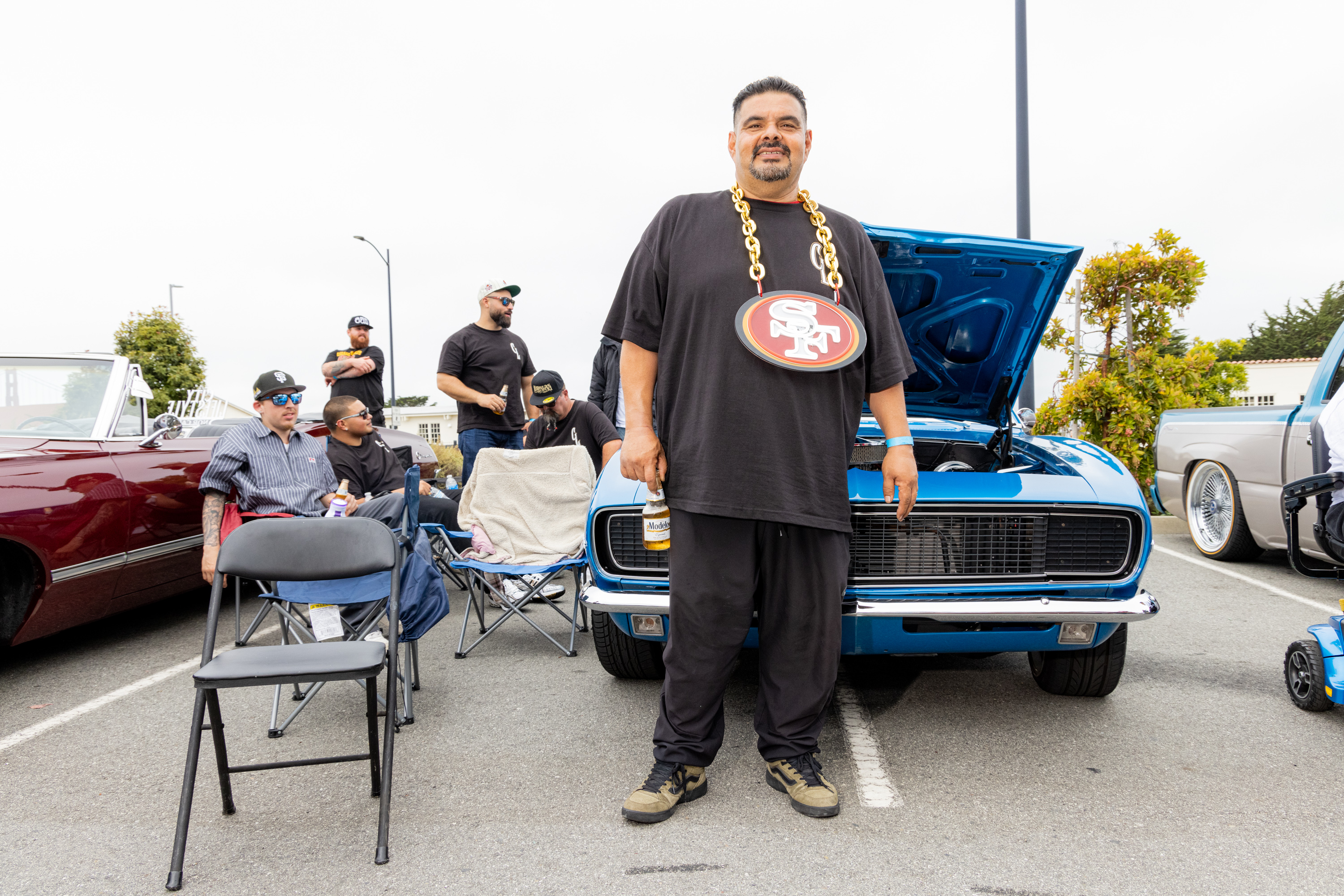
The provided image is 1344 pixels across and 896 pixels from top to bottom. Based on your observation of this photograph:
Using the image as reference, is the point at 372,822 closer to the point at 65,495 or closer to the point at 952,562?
the point at 952,562

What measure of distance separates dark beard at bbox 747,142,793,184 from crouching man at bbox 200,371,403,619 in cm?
219

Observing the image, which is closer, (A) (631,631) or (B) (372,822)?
(B) (372,822)

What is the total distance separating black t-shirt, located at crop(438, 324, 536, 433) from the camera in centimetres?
576

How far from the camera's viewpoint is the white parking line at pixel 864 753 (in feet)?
8.52

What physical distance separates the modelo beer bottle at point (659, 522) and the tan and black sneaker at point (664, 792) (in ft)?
2.11

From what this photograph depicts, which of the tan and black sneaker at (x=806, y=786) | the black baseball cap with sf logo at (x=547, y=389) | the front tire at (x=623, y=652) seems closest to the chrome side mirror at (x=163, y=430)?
the black baseball cap with sf logo at (x=547, y=389)

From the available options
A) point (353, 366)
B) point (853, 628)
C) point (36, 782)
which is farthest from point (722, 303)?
point (353, 366)

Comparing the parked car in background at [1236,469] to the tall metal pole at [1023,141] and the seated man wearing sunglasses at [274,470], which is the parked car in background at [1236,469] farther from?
the seated man wearing sunglasses at [274,470]

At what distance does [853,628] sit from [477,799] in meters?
1.29

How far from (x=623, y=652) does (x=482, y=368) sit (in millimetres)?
2789

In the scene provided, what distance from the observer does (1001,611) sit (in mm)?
2781

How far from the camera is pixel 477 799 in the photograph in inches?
103

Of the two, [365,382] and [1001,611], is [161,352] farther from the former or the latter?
[1001,611]

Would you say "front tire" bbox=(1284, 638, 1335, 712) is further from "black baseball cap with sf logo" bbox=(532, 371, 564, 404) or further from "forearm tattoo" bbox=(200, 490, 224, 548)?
"forearm tattoo" bbox=(200, 490, 224, 548)
